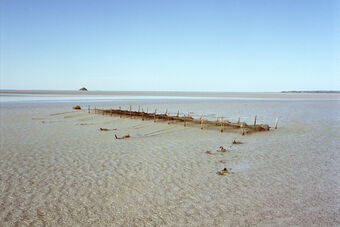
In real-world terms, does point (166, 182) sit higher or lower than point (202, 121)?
lower

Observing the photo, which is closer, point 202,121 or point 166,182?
point 166,182

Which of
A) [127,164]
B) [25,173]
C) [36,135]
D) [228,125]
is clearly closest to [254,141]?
[228,125]

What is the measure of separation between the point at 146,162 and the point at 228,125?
7255 mm

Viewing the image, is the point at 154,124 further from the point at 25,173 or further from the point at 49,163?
the point at 25,173

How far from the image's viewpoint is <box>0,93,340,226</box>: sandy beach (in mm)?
4387

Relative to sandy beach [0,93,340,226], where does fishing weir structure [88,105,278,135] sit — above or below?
above

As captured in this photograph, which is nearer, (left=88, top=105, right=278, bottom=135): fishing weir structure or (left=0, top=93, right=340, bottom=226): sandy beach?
(left=0, top=93, right=340, bottom=226): sandy beach

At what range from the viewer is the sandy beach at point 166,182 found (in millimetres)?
4387

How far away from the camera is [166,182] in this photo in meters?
5.97

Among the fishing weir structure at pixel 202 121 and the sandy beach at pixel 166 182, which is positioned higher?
the fishing weir structure at pixel 202 121

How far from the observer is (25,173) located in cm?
640

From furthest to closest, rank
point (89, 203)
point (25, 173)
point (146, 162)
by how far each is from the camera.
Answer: point (146, 162) < point (25, 173) < point (89, 203)

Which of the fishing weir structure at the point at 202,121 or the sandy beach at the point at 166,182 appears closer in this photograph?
the sandy beach at the point at 166,182

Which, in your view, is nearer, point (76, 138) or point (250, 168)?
point (250, 168)
